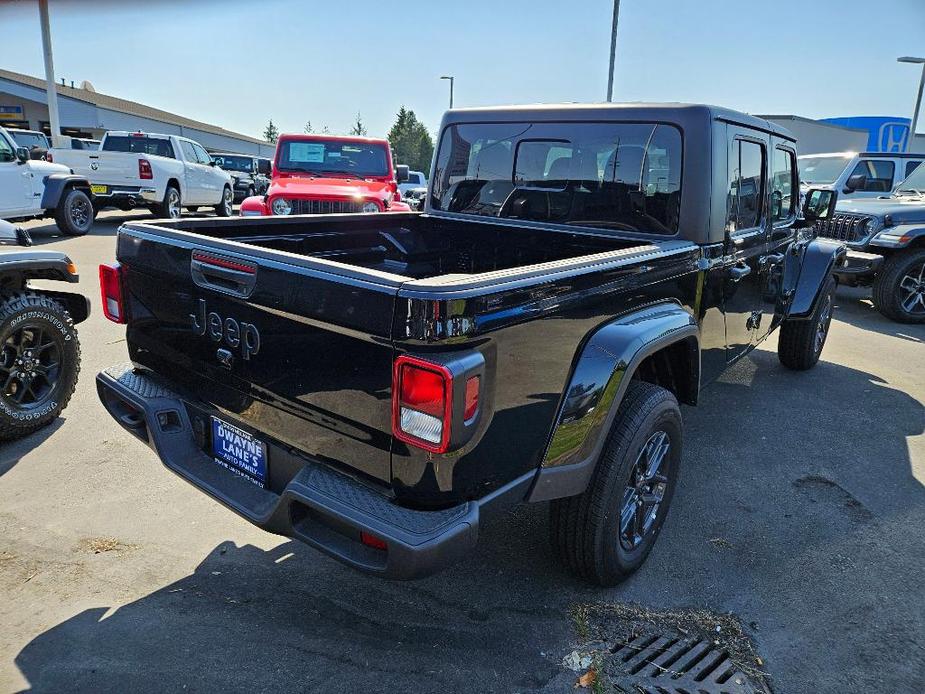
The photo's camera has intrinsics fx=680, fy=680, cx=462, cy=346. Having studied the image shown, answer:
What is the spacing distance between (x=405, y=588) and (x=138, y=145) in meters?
15.9

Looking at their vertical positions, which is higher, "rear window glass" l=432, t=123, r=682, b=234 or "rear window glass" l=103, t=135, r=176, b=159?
"rear window glass" l=103, t=135, r=176, b=159

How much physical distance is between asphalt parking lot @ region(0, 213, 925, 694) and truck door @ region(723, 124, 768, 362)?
861 mm

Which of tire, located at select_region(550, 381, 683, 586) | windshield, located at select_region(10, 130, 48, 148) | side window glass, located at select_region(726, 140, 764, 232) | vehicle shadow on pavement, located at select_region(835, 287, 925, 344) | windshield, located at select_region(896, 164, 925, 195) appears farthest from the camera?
windshield, located at select_region(10, 130, 48, 148)

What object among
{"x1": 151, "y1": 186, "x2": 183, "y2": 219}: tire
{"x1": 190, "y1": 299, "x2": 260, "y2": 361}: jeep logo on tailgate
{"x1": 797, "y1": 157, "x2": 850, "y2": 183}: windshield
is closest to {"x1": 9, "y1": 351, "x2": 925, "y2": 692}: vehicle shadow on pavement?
{"x1": 190, "y1": 299, "x2": 260, "y2": 361}: jeep logo on tailgate

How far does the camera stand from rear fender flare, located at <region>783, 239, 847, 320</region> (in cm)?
515

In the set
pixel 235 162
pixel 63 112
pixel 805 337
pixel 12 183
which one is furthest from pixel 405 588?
pixel 63 112

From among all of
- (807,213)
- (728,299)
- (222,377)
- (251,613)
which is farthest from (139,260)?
(807,213)

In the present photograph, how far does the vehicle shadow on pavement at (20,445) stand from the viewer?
369 cm

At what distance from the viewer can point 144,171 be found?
14.4 meters

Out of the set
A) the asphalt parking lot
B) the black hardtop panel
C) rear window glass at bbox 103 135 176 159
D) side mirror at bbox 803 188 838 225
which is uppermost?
rear window glass at bbox 103 135 176 159

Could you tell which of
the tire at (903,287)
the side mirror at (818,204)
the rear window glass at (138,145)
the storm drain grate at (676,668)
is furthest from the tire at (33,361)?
the rear window glass at (138,145)

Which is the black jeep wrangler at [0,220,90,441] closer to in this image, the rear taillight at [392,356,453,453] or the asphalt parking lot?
the asphalt parking lot

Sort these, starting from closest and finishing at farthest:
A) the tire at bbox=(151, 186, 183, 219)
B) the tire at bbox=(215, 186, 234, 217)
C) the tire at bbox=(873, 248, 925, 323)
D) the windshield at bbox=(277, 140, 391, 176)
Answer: the tire at bbox=(873, 248, 925, 323) < the windshield at bbox=(277, 140, 391, 176) < the tire at bbox=(151, 186, 183, 219) < the tire at bbox=(215, 186, 234, 217)

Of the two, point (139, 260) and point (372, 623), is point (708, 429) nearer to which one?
point (372, 623)
